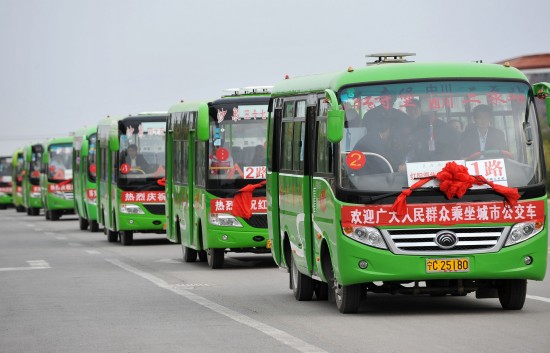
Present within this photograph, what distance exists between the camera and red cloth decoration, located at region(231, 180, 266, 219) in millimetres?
24078

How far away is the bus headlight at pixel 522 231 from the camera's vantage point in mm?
14961

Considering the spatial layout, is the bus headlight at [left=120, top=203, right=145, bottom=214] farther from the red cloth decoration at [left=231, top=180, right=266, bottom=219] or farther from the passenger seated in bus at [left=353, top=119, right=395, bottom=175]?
the passenger seated in bus at [left=353, top=119, right=395, bottom=175]

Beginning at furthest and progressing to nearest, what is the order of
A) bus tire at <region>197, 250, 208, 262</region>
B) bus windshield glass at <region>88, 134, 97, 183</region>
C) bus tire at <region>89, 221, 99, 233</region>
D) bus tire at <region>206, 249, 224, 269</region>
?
bus tire at <region>89, 221, 99, 233</region>
bus windshield glass at <region>88, 134, 97, 183</region>
bus tire at <region>197, 250, 208, 262</region>
bus tire at <region>206, 249, 224, 269</region>

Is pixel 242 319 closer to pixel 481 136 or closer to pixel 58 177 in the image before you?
pixel 481 136

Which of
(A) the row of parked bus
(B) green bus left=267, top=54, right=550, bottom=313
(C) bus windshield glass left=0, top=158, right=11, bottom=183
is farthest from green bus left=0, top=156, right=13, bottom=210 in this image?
(B) green bus left=267, top=54, right=550, bottom=313

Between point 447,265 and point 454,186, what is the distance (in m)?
0.77

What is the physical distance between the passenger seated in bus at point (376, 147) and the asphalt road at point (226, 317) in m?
1.49

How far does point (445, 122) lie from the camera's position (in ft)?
50.1

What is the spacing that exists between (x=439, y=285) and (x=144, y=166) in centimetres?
1885

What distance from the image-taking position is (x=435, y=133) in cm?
1523

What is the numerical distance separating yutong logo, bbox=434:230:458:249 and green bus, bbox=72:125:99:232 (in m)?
29.2

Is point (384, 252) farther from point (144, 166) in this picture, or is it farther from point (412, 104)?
point (144, 166)

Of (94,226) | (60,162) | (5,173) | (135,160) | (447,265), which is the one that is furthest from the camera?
(5,173)

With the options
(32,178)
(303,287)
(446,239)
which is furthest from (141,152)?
(32,178)
